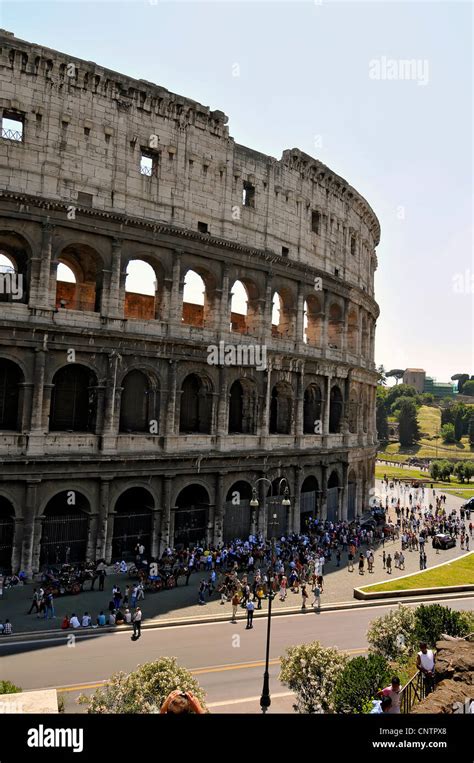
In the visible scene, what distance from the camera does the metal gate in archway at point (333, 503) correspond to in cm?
3956

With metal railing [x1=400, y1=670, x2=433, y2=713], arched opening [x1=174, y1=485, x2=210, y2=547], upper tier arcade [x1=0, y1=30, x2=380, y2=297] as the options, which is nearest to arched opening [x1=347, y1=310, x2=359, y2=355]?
upper tier arcade [x1=0, y1=30, x2=380, y2=297]

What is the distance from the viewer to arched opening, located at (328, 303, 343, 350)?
41625mm

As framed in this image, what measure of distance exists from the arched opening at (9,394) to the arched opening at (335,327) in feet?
74.4

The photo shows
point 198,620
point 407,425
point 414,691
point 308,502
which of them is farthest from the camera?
point 407,425

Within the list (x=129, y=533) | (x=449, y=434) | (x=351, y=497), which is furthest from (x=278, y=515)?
(x=449, y=434)

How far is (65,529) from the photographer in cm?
2670

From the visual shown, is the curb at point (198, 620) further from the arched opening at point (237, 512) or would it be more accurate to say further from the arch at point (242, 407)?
the arch at point (242, 407)

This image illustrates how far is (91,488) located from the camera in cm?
2706

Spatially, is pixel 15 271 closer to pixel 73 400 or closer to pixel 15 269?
pixel 15 269

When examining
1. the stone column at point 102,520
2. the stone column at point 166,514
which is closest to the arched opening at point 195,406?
the stone column at point 166,514

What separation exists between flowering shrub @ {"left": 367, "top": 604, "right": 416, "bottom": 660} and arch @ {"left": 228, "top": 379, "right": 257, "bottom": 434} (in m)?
18.0

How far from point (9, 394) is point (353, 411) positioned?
25.7 m
